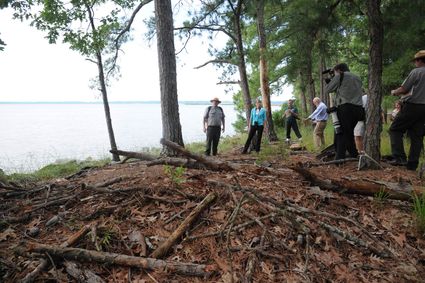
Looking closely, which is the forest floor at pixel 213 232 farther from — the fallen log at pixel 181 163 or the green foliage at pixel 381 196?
the fallen log at pixel 181 163

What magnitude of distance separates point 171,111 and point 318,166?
3.11m

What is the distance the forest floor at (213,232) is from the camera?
254cm

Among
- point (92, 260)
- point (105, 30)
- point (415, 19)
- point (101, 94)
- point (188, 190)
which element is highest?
point (105, 30)

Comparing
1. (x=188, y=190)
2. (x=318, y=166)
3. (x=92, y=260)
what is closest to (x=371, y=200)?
(x=318, y=166)

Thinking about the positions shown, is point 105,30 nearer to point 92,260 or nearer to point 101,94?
point 101,94

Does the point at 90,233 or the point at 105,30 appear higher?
the point at 105,30

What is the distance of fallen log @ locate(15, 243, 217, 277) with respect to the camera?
2.51m

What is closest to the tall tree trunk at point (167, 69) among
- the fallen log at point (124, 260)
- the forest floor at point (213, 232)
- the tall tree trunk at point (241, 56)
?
the forest floor at point (213, 232)

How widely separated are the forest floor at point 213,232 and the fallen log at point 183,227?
0.13ft

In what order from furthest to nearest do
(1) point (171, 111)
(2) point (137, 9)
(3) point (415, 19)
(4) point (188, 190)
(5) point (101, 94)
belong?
(5) point (101, 94), (2) point (137, 9), (1) point (171, 111), (3) point (415, 19), (4) point (188, 190)

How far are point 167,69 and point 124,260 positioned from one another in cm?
442

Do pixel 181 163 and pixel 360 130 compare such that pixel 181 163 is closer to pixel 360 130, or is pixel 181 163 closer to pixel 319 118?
pixel 360 130

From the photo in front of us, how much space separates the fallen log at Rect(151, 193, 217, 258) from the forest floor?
40mm

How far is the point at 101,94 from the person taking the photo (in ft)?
44.9
